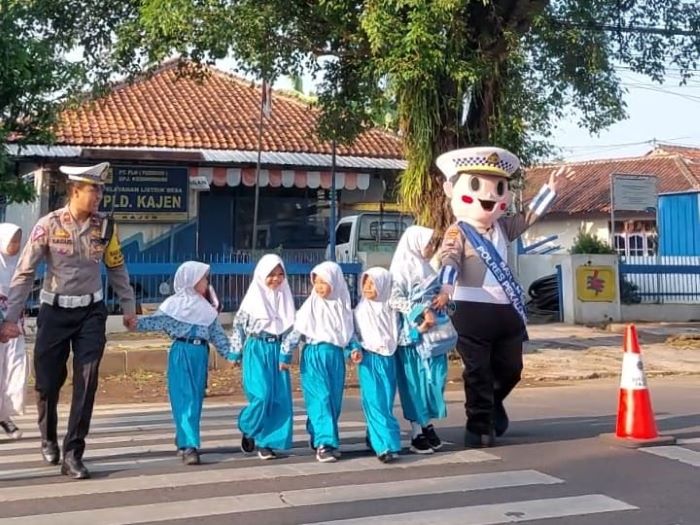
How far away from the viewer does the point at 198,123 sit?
74.1 ft

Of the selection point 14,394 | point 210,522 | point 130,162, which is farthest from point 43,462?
point 130,162

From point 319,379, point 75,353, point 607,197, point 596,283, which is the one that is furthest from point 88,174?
point 607,197

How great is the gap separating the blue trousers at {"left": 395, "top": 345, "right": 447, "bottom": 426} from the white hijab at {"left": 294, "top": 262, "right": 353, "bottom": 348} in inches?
18.9

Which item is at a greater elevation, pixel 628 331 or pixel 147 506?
pixel 628 331

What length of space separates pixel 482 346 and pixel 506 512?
79.0 inches

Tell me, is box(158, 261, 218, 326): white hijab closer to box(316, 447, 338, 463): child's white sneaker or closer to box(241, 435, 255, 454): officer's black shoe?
box(241, 435, 255, 454): officer's black shoe

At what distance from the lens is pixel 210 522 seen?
5.04 m

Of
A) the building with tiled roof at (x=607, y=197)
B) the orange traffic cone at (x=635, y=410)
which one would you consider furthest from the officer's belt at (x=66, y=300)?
the building with tiled roof at (x=607, y=197)

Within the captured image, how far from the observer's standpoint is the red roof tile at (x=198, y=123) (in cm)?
2073

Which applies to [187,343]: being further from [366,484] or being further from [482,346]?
[482,346]

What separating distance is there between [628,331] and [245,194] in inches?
582

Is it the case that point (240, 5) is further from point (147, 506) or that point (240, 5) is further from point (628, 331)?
point (147, 506)

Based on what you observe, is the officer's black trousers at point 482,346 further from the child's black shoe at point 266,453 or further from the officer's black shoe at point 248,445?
the officer's black shoe at point 248,445

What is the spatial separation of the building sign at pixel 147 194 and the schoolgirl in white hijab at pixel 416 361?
13.4 metres
